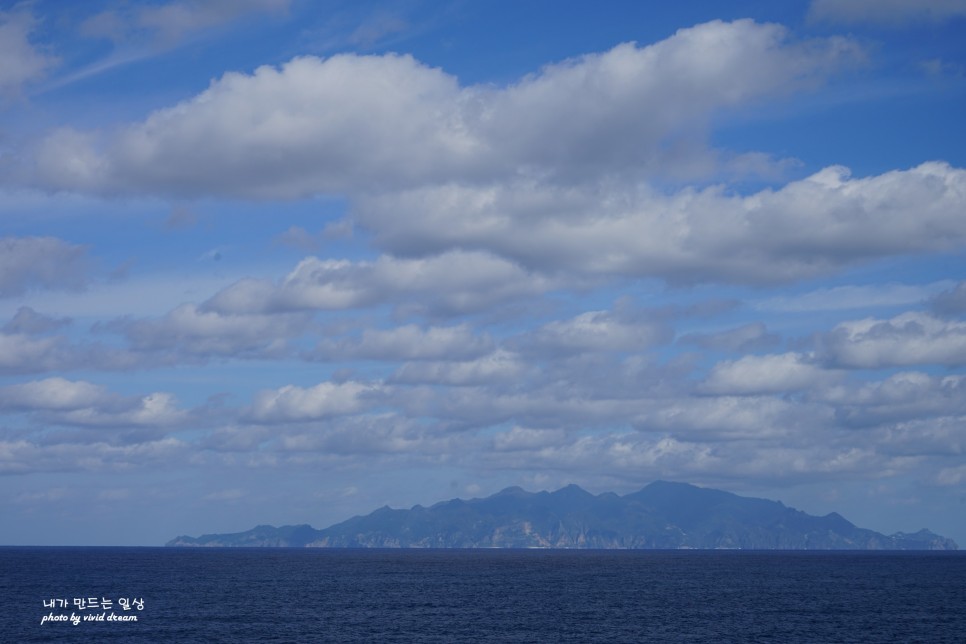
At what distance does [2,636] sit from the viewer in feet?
385

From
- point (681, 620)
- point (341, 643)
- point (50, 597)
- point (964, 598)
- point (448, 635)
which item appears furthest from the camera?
point (964, 598)

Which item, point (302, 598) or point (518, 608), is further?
point (302, 598)

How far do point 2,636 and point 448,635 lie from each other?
54412 mm

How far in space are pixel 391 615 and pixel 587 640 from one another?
38.4 meters

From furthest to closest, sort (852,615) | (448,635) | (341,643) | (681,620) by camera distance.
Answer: (852,615) → (681,620) → (448,635) → (341,643)

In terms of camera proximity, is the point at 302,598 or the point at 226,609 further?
the point at 302,598

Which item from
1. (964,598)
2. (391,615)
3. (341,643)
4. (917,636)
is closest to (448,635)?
(341,643)

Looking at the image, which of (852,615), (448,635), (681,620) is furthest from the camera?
(852,615)

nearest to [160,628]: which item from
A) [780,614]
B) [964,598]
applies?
[780,614]

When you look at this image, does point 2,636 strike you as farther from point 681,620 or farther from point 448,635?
point 681,620

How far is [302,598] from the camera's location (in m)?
177

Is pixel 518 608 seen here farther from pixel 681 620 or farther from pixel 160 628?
pixel 160 628

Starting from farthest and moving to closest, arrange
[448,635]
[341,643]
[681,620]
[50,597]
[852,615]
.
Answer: [50,597], [852,615], [681,620], [448,635], [341,643]

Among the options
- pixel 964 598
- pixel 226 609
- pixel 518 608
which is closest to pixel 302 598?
pixel 226 609
